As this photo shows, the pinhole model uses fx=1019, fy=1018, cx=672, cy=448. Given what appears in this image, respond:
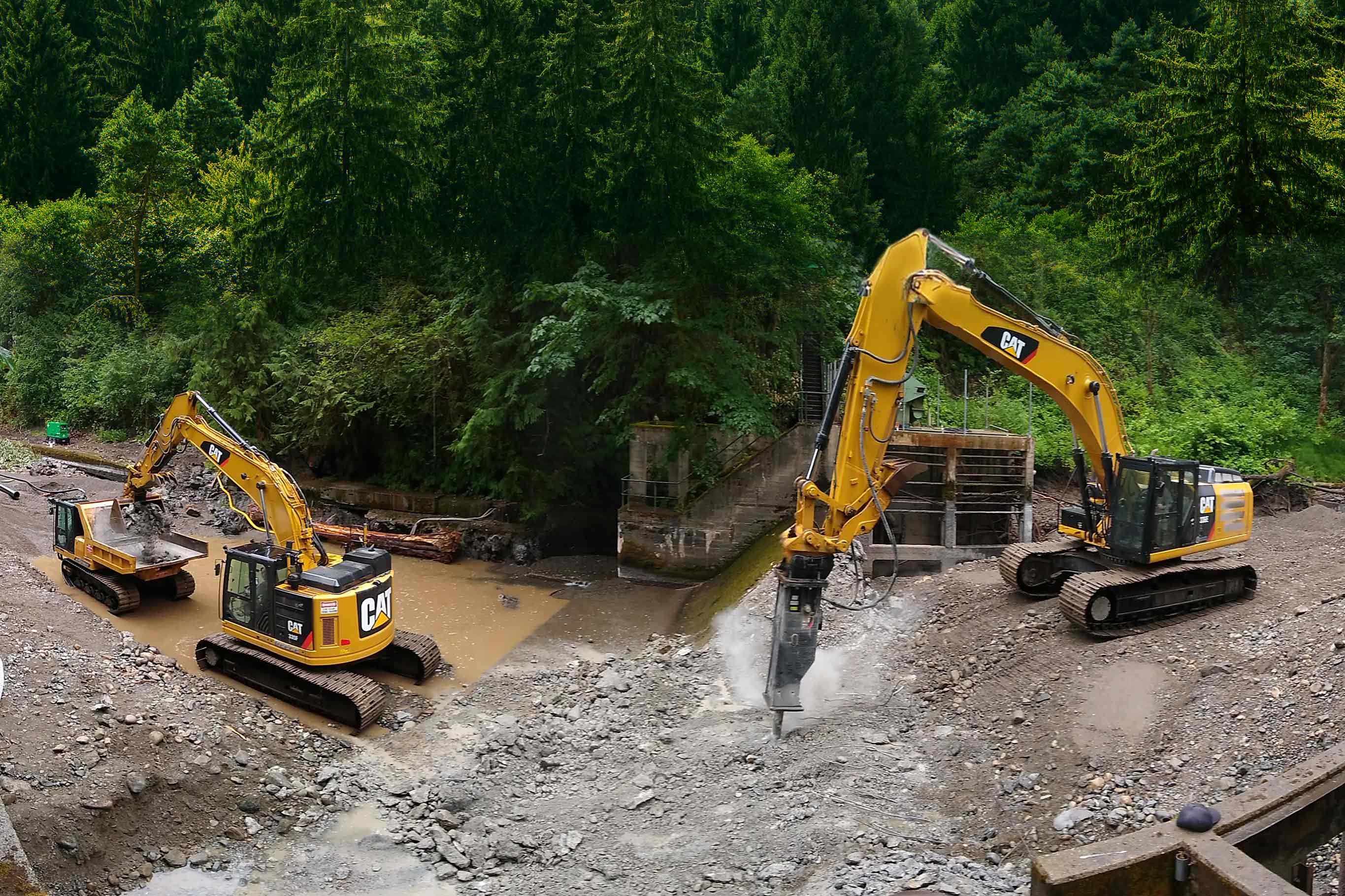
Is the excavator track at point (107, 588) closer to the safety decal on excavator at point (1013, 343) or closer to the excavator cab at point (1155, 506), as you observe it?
the safety decal on excavator at point (1013, 343)

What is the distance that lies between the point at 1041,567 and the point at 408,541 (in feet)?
44.3

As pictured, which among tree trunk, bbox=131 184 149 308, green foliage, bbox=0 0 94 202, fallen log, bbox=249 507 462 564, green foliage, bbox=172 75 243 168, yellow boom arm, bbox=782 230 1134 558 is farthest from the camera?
green foliage, bbox=0 0 94 202

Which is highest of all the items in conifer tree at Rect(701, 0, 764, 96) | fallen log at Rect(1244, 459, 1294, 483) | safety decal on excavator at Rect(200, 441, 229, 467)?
conifer tree at Rect(701, 0, 764, 96)

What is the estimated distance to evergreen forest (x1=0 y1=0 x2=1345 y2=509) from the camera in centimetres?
2045

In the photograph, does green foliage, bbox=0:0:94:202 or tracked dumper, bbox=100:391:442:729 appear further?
green foliage, bbox=0:0:94:202

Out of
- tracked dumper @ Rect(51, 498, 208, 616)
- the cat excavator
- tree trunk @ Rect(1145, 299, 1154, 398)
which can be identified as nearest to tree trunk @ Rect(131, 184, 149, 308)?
tracked dumper @ Rect(51, 498, 208, 616)

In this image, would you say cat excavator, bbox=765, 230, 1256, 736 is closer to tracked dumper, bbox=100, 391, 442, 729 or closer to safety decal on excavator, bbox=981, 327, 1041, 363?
safety decal on excavator, bbox=981, 327, 1041, 363

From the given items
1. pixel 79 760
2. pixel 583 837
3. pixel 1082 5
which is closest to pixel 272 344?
pixel 79 760

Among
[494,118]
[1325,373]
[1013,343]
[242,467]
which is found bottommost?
[242,467]

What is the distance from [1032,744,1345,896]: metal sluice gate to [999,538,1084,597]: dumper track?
402 inches

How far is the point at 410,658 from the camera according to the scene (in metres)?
14.5

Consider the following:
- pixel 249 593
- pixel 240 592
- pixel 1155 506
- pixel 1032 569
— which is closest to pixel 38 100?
pixel 240 592

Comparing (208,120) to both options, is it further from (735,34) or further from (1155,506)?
(1155,506)

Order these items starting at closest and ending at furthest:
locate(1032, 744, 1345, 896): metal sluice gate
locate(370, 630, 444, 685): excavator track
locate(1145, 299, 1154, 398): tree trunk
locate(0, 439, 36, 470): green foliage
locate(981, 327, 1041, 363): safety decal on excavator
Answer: locate(1032, 744, 1345, 896): metal sluice gate, locate(981, 327, 1041, 363): safety decal on excavator, locate(370, 630, 444, 685): excavator track, locate(1145, 299, 1154, 398): tree trunk, locate(0, 439, 36, 470): green foliage
